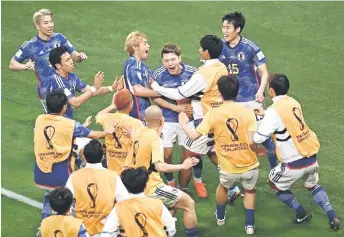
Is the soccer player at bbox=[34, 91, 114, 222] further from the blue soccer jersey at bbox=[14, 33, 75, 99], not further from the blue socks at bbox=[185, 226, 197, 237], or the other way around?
the blue soccer jersey at bbox=[14, 33, 75, 99]

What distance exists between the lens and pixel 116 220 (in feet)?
29.8

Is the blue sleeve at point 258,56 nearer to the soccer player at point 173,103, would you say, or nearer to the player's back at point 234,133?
the soccer player at point 173,103

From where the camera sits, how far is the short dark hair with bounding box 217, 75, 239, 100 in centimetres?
1052

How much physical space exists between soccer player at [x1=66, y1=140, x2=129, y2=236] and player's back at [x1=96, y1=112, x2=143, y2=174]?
3.14 feet

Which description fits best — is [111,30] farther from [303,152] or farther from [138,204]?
[138,204]

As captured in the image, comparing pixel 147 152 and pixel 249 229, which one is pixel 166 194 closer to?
pixel 147 152

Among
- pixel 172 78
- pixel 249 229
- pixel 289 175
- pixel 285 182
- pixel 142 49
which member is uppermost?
pixel 142 49

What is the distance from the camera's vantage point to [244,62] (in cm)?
1231

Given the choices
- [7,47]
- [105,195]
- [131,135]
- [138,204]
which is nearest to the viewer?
[138,204]

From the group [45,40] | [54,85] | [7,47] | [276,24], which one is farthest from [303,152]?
[7,47]

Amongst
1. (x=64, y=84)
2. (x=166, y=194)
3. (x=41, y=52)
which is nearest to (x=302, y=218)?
(x=166, y=194)

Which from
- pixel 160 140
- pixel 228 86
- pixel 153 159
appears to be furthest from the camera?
pixel 228 86

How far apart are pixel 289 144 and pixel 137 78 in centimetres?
233

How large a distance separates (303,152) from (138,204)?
2.58m
